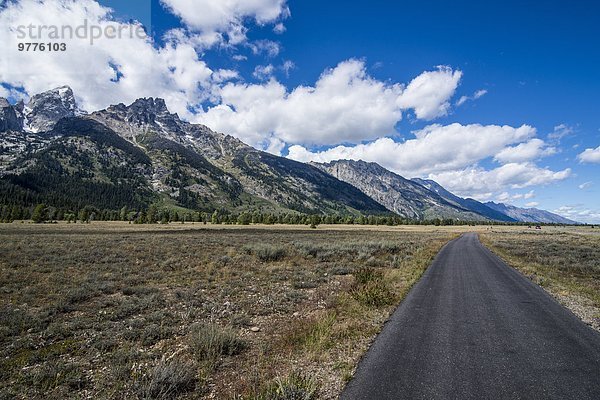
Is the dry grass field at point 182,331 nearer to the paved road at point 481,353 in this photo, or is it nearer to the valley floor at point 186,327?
the valley floor at point 186,327

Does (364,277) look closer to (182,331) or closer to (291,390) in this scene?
(182,331)

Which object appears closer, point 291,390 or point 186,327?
point 291,390

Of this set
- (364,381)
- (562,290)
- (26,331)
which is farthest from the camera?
(562,290)

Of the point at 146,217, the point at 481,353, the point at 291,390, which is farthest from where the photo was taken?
the point at 146,217

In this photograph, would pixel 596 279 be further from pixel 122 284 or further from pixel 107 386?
pixel 122 284

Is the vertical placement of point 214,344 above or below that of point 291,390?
below

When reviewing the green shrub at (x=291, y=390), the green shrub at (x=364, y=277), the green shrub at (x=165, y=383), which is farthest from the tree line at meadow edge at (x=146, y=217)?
the green shrub at (x=291, y=390)

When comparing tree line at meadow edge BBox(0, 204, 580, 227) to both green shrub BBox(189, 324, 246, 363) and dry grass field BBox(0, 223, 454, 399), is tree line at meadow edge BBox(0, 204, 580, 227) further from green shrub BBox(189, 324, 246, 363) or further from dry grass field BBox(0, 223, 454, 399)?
green shrub BBox(189, 324, 246, 363)

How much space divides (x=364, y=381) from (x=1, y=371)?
8907 mm

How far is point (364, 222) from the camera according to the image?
606 feet

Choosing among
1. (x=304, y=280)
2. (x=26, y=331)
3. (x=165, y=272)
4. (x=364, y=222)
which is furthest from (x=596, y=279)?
(x=364, y=222)

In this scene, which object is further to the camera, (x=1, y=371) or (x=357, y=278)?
(x=357, y=278)

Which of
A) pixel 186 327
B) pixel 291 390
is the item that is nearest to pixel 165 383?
pixel 291 390

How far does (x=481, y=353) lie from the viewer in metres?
7.87
